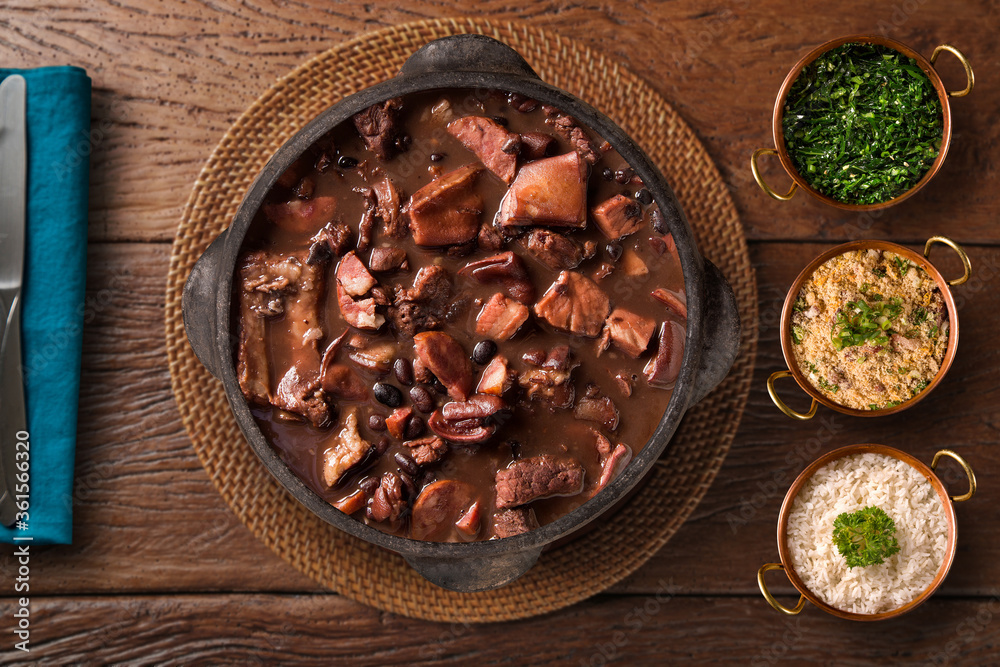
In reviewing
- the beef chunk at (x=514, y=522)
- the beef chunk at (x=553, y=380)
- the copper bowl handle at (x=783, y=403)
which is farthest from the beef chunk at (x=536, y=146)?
the copper bowl handle at (x=783, y=403)

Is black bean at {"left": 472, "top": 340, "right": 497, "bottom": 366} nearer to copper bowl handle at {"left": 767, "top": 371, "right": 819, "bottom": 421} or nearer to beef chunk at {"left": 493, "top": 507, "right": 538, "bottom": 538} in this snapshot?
beef chunk at {"left": 493, "top": 507, "right": 538, "bottom": 538}

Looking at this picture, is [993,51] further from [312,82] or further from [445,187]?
[312,82]

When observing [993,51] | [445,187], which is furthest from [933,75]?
[445,187]

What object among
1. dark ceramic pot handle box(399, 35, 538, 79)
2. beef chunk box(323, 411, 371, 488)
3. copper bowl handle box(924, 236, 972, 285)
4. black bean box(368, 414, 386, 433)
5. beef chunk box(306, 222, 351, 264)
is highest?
dark ceramic pot handle box(399, 35, 538, 79)

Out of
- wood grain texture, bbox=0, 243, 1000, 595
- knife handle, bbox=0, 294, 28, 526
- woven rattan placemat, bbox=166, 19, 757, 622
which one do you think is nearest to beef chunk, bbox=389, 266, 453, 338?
woven rattan placemat, bbox=166, 19, 757, 622

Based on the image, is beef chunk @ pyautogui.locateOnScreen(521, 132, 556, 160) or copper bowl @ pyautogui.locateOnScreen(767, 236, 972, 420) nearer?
beef chunk @ pyautogui.locateOnScreen(521, 132, 556, 160)

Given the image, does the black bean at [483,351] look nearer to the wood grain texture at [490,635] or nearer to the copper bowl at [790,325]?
the copper bowl at [790,325]

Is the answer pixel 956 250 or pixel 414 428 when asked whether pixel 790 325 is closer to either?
pixel 956 250

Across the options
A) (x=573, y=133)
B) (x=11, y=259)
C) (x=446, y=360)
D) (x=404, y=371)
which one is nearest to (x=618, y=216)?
(x=573, y=133)
